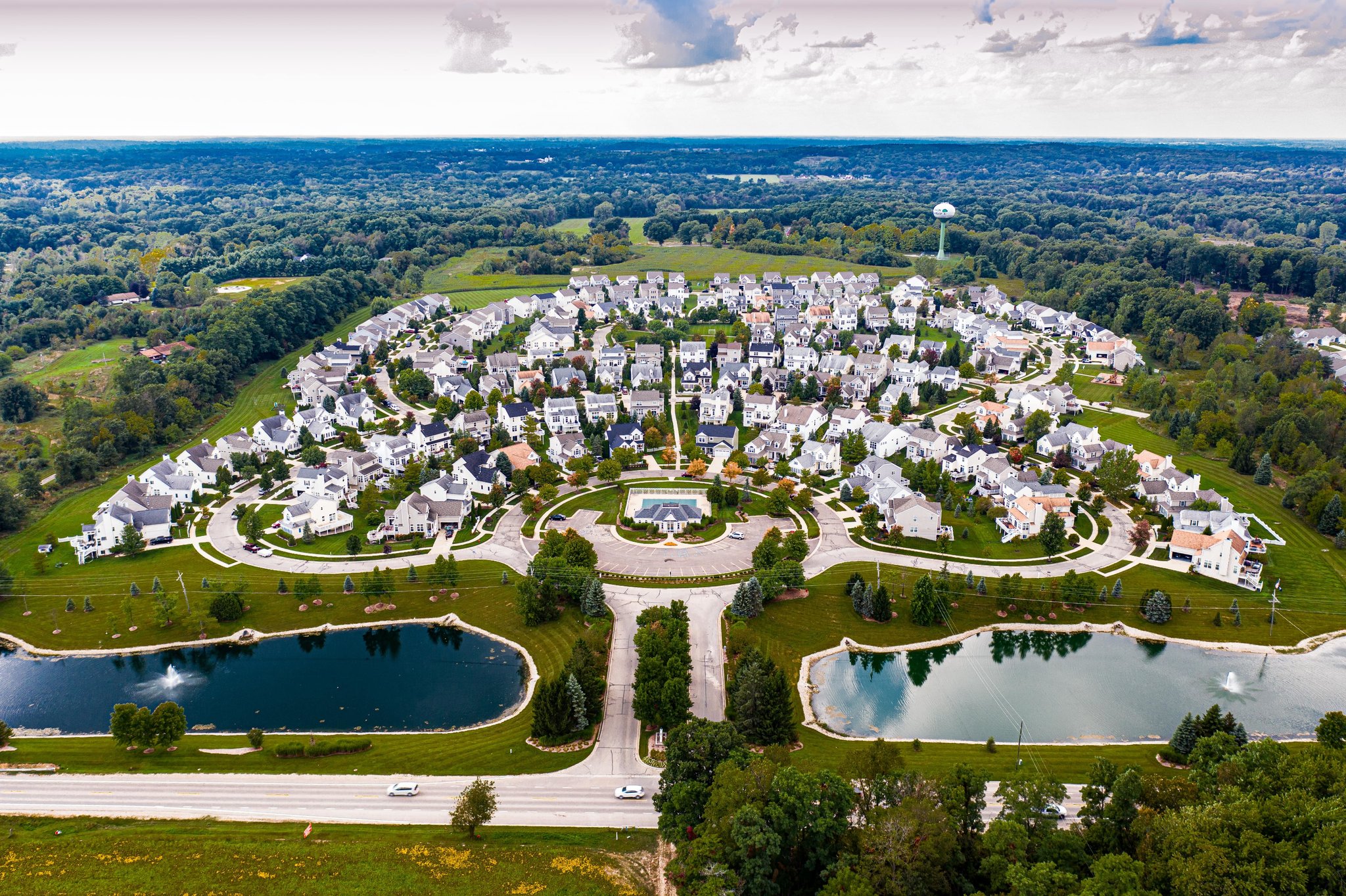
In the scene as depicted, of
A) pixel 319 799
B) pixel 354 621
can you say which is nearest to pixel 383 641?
pixel 354 621

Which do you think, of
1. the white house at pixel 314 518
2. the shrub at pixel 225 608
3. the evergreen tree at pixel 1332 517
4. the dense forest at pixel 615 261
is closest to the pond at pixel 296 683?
the shrub at pixel 225 608

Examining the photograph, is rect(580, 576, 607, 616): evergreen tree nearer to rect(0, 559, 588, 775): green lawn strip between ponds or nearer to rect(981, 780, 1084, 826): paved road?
rect(0, 559, 588, 775): green lawn strip between ponds

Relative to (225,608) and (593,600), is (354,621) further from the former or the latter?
(593,600)

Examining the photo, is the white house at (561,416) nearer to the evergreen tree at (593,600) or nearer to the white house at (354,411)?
the white house at (354,411)

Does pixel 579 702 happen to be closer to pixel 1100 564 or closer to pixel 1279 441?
pixel 1100 564

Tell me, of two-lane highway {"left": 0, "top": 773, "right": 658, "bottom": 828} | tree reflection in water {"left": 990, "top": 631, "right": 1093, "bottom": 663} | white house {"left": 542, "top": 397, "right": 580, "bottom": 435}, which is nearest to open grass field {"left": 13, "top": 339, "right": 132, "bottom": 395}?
white house {"left": 542, "top": 397, "right": 580, "bottom": 435}
